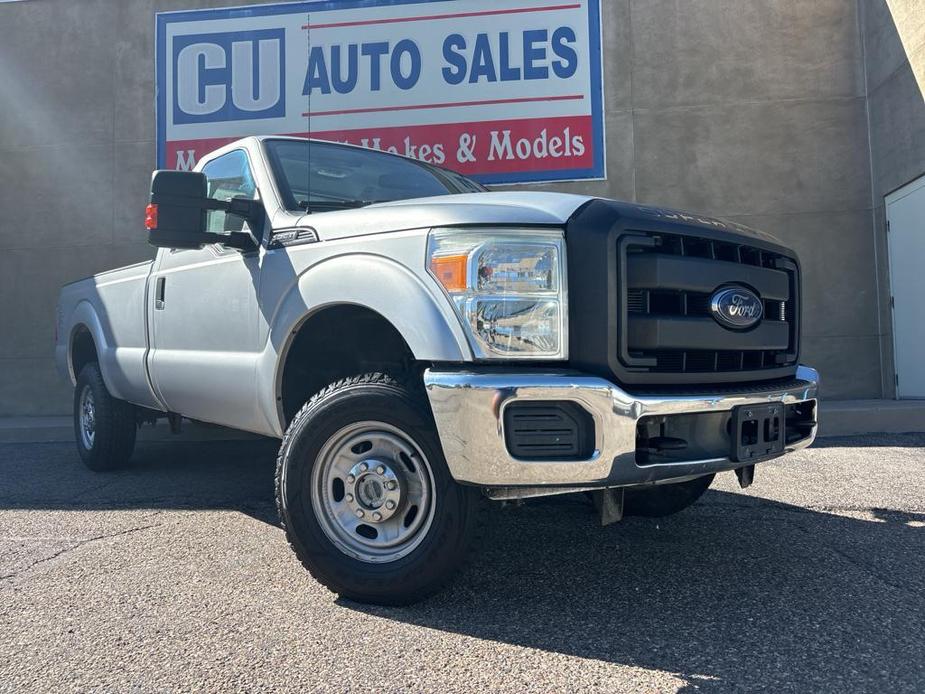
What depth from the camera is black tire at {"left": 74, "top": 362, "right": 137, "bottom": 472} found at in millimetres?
5258

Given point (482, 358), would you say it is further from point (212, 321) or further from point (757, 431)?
point (212, 321)

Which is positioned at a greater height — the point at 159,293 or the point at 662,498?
the point at 159,293

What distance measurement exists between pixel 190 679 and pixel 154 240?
196cm

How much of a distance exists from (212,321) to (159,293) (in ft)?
2.70

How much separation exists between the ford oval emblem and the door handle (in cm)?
317

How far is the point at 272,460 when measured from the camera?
234 inches

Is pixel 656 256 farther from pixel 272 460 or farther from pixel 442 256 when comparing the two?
pixel 272 460

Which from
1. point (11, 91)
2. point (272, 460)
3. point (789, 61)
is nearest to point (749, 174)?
point (789, 61)

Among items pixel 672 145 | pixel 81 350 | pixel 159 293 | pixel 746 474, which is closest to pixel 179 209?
pixel 159 293

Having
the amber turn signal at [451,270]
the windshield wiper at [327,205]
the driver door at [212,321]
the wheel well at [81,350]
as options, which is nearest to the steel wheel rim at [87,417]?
the wheel well at [81,350]

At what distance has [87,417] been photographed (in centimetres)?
564

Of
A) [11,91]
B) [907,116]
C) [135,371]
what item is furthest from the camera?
[11,91]

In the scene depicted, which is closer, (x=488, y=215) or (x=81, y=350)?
(x=488, y=215)

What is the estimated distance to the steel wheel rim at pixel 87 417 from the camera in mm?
5433
